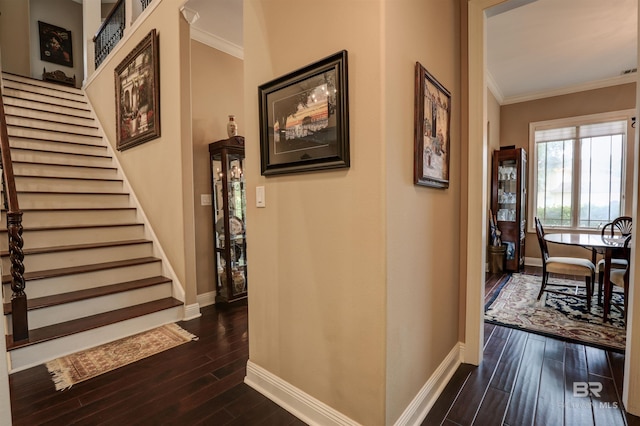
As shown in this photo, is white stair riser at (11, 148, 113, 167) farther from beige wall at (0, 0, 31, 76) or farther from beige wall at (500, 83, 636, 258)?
beige wall at (500, 83, 636, 258)

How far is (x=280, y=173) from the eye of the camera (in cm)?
167

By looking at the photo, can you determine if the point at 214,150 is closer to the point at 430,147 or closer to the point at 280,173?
the point at 280,173

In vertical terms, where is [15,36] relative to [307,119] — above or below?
above

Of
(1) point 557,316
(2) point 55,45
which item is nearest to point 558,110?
(1) point 557,316

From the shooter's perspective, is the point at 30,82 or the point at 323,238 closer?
the point at 323,238

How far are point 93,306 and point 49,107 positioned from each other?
13.5ft

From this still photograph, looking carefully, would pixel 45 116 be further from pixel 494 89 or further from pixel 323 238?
pixel 494 89

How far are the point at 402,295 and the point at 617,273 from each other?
2.57 metres

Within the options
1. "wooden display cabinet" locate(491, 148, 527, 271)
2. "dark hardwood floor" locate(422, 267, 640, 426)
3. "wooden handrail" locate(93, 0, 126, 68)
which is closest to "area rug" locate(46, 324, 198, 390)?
"dark hardwood floor" locate(422, 267, 640, 426)

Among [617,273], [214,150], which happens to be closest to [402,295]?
[617,273]

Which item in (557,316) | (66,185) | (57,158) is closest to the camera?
(557,316)

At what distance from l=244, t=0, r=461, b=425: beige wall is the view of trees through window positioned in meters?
4.47

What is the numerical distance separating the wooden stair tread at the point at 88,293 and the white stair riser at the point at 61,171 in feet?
6.27

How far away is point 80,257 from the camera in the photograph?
2.99 metres
